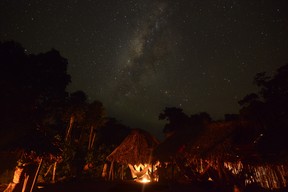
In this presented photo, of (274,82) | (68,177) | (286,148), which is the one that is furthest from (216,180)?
(68,177)

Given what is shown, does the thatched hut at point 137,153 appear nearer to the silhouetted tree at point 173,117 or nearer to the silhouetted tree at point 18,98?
the silhouetted tree at point 18,98

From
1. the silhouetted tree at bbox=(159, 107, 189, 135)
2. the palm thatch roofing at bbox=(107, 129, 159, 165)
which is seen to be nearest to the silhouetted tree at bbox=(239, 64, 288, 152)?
the palm thatch roofing at bbox=(107, 129, 159, 165)

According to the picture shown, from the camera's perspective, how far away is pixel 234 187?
471 inches

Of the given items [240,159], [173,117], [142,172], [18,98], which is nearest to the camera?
[18,98]

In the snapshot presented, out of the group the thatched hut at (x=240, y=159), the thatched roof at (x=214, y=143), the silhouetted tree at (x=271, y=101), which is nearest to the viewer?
the thatched hut at (x=240, y=159)

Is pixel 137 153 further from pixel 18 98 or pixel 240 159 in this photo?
pixel 18 98

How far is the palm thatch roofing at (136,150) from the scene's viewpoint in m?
20.9

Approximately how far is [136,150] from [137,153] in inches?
13.2

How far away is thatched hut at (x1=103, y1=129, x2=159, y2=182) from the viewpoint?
20609 millimetres

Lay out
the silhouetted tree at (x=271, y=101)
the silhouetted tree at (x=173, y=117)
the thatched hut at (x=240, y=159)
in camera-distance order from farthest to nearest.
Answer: the silhouetted tree at (x=173, y=117), the silhouetted tree at (x=271, y=101), the thatched hut at (x=240, y=159)

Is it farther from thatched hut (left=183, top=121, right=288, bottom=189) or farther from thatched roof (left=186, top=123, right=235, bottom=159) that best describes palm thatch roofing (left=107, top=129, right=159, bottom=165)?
thatched hut (left=183, top=121, right=288, bottom=189)

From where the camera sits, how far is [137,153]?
21219mm

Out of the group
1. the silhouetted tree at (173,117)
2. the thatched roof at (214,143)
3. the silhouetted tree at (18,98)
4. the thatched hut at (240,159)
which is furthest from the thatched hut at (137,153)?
the silhouetted tree at (173,117)

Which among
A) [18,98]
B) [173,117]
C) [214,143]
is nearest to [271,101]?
[214,143]
